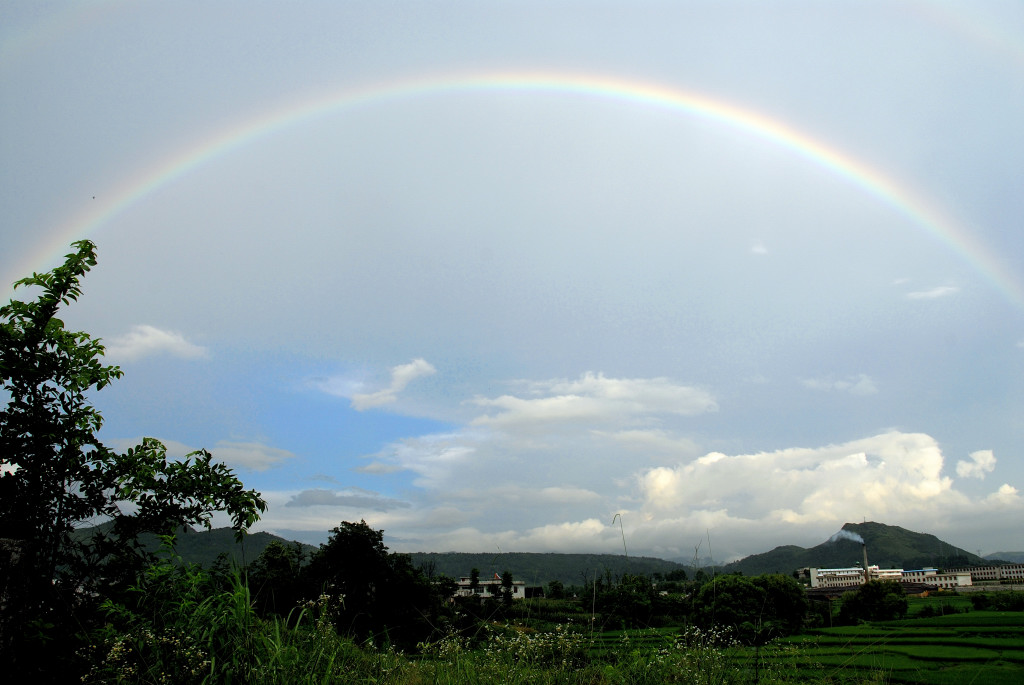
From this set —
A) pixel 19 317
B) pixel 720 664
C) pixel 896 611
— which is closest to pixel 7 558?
pixel 19 317

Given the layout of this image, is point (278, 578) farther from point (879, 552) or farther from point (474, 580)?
point (879, 552)

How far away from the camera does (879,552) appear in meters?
165

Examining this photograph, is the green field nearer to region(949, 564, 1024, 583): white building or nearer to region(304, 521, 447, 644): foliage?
region(304, 521, 447, 644): foliage

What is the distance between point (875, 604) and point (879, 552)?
138 meters

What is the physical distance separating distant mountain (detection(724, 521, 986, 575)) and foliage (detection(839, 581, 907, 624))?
184 feet

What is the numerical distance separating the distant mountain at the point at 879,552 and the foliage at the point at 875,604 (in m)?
56.0

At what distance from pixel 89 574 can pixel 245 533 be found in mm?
1075

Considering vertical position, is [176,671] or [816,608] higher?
[176,671]

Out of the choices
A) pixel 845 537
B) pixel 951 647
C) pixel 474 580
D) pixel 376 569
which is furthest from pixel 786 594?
pixel 845 537

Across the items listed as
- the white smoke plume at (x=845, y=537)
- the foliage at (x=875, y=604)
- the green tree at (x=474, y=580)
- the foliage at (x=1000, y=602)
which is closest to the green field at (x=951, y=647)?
the green tree at (x=474, y=580)

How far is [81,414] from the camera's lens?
4734 millimetres

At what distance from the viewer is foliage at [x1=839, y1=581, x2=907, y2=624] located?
49.5 meters

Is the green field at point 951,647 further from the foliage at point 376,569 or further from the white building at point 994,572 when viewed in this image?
the white building at point 994,572

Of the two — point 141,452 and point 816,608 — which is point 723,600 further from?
point 141,452
